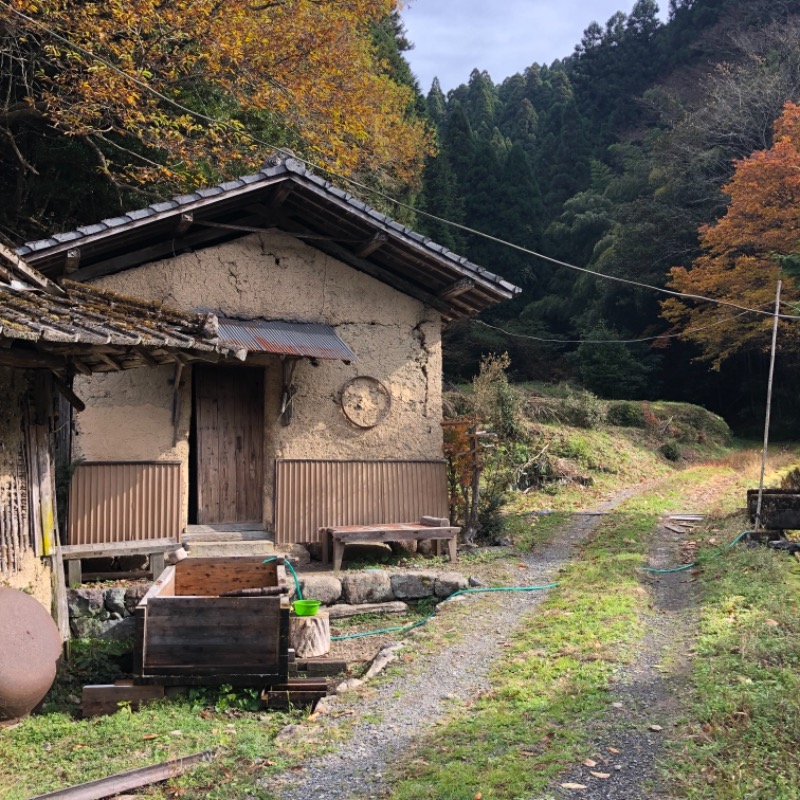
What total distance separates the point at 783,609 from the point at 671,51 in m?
43.8

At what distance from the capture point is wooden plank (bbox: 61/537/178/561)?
8383 millimetres

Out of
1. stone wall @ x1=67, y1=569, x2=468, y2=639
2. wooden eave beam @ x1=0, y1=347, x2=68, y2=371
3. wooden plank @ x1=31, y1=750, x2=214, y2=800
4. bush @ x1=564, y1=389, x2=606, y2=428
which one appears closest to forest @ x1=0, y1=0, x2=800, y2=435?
bush @ x1=564, y1=389, x2=606, y2=428

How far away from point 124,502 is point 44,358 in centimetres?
329

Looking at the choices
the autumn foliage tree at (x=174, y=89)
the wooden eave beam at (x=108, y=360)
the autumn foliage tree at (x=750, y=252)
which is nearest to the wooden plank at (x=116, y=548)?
the wooden eave beam at (x=108, y=360)

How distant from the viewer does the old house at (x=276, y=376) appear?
9.25 meters

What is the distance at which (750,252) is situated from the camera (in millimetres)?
27094

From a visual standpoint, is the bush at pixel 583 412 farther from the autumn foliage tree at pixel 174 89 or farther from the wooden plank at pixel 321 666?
the wooden plank at pixel 321 666

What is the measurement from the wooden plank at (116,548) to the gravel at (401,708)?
3640 millimetres

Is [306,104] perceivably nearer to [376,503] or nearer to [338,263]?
[338,263]

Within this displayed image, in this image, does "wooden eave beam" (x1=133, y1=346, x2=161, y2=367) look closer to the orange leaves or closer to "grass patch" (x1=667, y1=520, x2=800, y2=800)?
"grass patch" (x1=667, y1=520, x2=800, y2=800)

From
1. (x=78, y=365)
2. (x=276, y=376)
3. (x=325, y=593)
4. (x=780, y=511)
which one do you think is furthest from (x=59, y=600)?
(x=780, y=511)

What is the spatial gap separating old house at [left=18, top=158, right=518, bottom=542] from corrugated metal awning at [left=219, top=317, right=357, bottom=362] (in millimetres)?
32

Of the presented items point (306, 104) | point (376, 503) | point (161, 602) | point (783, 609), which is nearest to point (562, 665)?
point (783, 609)

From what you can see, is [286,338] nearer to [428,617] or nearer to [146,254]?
[146,254]
